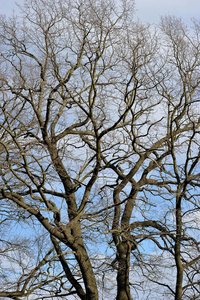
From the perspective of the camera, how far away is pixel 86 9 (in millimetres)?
8508

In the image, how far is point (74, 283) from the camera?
356 inches

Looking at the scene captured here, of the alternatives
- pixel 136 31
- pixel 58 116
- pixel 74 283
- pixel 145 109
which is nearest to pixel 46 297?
pixel 74 283

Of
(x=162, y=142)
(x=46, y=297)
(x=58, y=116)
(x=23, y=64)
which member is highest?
(x=23, y=64)

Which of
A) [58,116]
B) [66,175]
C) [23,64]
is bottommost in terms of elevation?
[66,175]

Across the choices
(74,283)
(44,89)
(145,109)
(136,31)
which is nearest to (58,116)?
(44,89)

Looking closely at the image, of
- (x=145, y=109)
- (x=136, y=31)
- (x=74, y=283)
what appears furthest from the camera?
(x=145, y=109)

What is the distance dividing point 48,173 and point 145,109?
3.01m

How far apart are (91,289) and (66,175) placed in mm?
2758

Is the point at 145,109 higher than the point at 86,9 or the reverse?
the reverse

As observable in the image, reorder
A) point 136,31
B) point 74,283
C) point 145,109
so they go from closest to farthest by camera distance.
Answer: point 136,31 < point 74,283 < point 145,109

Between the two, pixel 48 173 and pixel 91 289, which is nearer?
pixel 91 289

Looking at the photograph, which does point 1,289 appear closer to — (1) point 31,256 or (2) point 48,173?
(1) point 31,256

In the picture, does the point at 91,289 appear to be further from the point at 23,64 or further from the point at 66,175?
the point at 23,64

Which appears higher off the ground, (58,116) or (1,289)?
(58,116)
